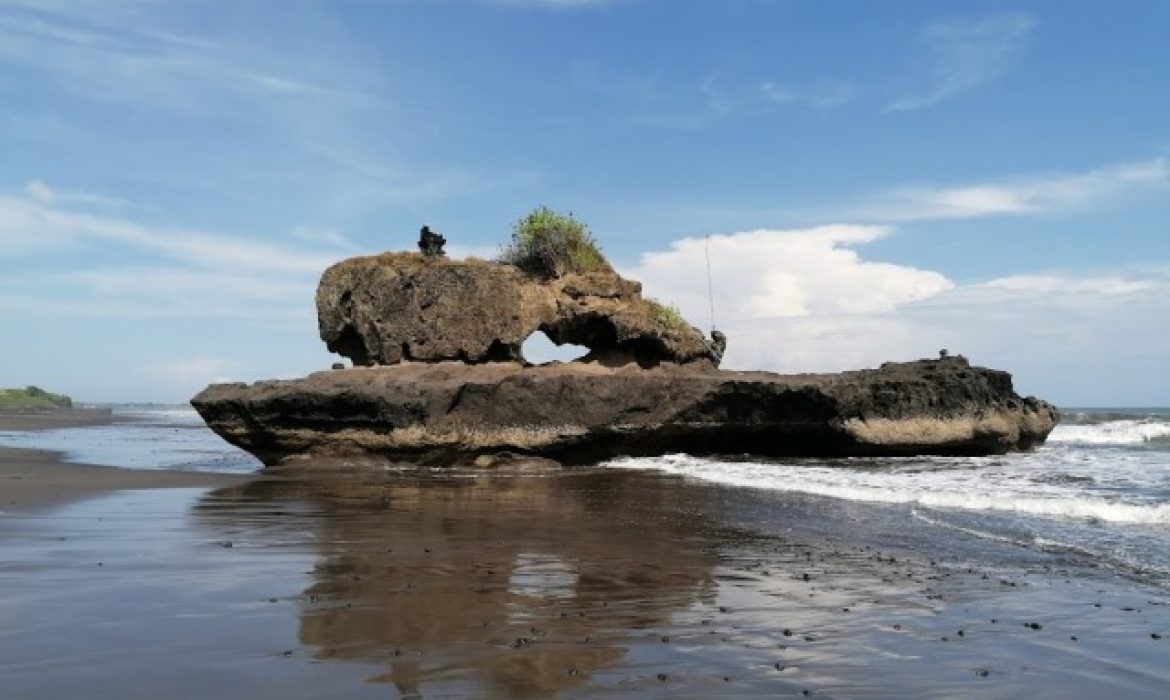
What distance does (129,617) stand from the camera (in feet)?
19.0

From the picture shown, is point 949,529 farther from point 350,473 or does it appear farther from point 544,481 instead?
point 350,473

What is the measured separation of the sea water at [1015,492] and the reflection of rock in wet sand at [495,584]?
378cm

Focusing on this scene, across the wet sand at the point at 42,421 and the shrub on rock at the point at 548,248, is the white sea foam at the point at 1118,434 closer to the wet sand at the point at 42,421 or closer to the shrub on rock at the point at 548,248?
the shrub on rock at the point at 548,248

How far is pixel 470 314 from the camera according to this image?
72.8ft

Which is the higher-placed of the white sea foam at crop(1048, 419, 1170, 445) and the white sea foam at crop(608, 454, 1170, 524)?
the white sea foam at crop(1048, 419, 1170, 445)

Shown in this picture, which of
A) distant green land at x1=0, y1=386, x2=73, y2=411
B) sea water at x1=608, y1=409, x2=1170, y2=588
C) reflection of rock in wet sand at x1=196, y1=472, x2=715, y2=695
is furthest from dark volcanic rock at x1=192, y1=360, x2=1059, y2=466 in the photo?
distant green land at x1=0, y1=386, x2=73, y2=411

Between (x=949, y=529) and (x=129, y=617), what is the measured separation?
949cm

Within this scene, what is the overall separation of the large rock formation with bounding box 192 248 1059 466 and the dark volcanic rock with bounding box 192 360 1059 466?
4cm

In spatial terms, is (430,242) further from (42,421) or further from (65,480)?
(42,421)

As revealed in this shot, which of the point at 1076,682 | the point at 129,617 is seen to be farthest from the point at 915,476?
the point at 129,617

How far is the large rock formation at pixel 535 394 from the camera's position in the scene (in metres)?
20.7

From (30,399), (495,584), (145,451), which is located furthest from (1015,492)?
(30,399)

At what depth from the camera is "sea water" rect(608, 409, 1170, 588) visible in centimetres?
1006

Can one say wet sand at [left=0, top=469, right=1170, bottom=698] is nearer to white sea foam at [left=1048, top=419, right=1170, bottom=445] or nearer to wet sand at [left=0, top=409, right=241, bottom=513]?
wet sand at [left=0, top=409, right=241, bottom=513]
